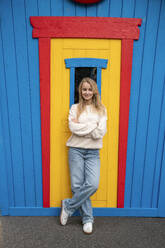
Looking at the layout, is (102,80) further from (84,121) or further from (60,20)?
(60,20)

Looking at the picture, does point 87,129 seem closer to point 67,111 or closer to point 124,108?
point 67,111

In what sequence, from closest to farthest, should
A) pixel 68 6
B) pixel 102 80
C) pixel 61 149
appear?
1. pixel 68 6
2. pixel 102 80
3. pixel 61 149

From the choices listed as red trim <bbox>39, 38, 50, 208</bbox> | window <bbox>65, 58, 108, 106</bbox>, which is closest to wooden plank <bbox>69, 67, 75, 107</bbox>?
window <bbox>65, 58, 108, 106</bbox>

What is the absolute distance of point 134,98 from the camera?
215 cm

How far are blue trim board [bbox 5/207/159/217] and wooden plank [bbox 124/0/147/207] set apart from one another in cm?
12

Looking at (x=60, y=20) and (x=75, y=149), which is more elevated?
(x=60, y=20)

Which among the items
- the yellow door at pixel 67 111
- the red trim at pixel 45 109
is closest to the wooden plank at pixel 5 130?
the red trim at pixel 45 109

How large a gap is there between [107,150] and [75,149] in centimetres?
45

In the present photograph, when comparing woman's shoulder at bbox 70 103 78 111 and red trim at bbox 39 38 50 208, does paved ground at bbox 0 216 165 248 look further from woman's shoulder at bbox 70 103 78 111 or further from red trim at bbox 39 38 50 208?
woman's shoulder at bbox 70 103 78 111

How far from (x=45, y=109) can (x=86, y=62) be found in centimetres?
75

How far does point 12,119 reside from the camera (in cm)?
219

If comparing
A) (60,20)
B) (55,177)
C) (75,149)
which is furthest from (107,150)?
(60,20)

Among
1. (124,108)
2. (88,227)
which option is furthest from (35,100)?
→ (88,227)

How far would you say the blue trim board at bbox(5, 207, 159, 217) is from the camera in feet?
7.83
